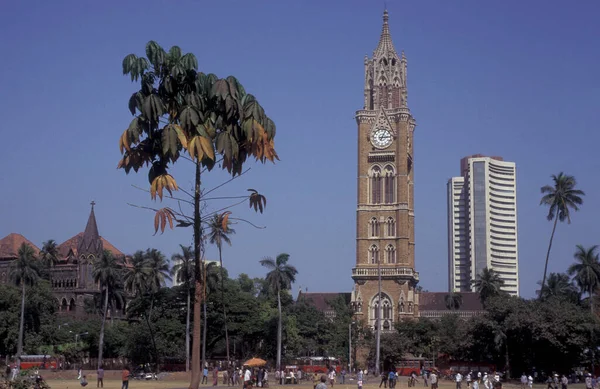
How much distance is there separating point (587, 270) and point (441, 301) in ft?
118

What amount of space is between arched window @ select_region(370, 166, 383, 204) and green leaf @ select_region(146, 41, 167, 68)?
9412 cm

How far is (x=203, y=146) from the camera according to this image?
17.7 metres

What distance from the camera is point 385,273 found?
10900 cm

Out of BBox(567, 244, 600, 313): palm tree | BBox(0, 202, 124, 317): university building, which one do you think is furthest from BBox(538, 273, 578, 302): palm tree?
BBox(0, 202, 124, 317): university building

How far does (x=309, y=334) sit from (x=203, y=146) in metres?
88.6

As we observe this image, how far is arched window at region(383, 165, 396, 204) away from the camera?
112 m

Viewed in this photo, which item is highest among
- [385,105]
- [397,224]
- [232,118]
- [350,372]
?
[385,105]

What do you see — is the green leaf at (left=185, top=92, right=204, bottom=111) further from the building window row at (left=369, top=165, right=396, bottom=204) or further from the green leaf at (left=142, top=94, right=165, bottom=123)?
the building window row at (left=369, top=165, right=396, bottom=204)

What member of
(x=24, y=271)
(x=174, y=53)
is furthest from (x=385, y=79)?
(x=174, y=53)

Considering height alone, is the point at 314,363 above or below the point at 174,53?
below

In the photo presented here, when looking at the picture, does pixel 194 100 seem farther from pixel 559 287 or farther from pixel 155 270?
pixel 559 287

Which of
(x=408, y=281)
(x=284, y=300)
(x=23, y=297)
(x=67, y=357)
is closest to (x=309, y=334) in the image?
(x=284, y=300)

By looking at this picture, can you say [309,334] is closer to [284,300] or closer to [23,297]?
[284,300]

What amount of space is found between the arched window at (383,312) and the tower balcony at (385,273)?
102 inches
